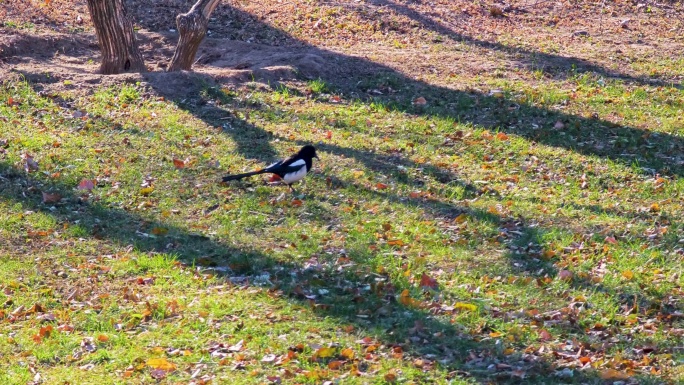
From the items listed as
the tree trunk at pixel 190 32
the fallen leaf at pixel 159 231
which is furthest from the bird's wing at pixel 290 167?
the tree trunk at pixel 190 32

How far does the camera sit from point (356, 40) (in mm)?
13453

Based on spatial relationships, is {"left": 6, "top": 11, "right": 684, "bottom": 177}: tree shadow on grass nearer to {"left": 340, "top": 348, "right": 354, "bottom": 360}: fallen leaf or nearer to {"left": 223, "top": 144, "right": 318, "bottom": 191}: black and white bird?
{"left": 223, "top": 144, "right": 318, "bottom": 191}: black and white bird

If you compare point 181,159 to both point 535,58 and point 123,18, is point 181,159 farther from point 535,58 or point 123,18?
point 535,58

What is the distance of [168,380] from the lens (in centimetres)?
529

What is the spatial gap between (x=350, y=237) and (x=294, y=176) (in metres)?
1.07

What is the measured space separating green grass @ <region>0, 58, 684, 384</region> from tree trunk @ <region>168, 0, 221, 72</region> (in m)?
0.86

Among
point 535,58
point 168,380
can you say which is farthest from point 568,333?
point 535,58

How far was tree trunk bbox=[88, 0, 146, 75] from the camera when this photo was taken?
11.4 m

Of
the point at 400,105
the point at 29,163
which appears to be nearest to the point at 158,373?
the point at 29,163

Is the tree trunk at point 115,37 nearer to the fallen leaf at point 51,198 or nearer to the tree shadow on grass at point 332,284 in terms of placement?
the tree shadow on grass at point 332,284

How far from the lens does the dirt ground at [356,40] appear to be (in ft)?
38.8

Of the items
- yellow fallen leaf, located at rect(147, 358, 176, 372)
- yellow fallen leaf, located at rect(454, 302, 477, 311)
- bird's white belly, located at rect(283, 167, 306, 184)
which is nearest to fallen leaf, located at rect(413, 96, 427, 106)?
bird's white belly, located at rect(283, 167, 306, 184)

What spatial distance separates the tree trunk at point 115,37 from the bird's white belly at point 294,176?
4.37 meters

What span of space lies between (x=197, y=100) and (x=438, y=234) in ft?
14.8
